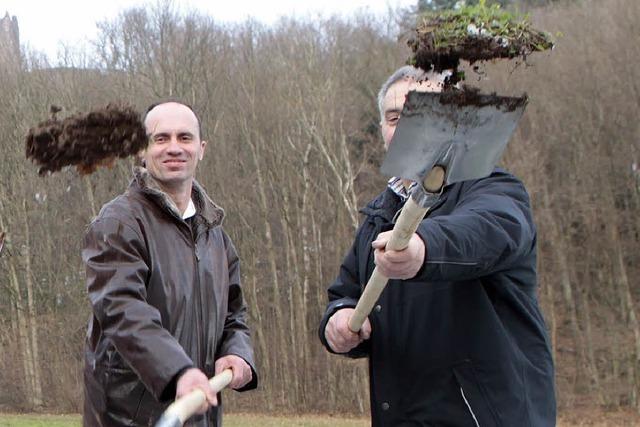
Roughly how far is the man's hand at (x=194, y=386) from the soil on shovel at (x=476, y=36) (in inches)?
58.8

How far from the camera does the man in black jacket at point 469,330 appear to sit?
340 cm

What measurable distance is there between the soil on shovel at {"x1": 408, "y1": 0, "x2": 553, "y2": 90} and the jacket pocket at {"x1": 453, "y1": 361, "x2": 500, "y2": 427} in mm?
1218

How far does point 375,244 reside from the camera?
122 inches

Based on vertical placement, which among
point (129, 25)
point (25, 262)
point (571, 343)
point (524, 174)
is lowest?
point (571, 343)

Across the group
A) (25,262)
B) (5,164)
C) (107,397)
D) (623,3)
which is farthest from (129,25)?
(107,397)

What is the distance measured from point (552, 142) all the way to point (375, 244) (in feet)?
91.7

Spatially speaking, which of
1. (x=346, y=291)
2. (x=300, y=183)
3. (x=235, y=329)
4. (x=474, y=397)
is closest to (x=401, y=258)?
(x=474, y=397)

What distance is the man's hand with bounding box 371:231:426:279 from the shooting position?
3.01 m

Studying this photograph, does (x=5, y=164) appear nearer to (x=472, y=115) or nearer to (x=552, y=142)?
(x=552, y=142)

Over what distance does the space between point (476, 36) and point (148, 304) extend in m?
1.83

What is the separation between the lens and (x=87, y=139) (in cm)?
406

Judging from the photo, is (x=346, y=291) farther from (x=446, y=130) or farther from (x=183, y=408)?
(x=446, y=130)

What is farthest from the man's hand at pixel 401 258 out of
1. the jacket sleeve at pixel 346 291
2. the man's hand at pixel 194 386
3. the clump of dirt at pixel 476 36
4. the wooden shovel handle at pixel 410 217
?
the jacket sleeve at pixel 346 291

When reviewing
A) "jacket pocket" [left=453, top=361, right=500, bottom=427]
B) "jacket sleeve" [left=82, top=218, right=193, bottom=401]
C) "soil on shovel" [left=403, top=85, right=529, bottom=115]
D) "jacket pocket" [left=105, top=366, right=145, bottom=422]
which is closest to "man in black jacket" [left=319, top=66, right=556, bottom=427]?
"jacket pocket" [left=453, top=361, right=500, bottom=427]
